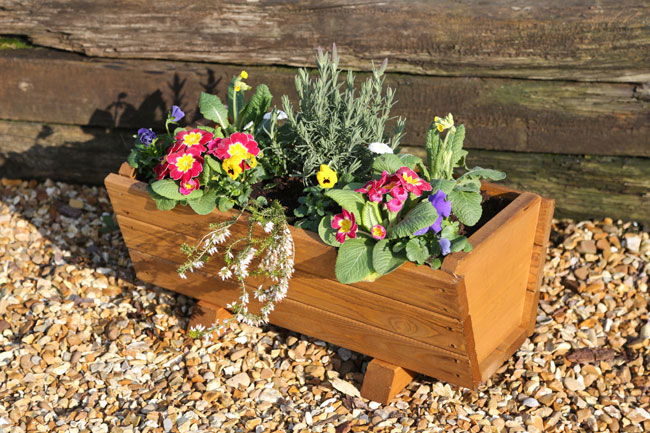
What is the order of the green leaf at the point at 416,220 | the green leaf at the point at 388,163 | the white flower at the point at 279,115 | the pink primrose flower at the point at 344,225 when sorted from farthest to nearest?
the white flower at the point at 279,115 < the green leaf at the point at 388,163 < the pink primrose flower at the point at 344,225 < the green leaf at the point at 416,220

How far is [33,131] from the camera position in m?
4.22

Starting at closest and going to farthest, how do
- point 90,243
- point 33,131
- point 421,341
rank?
1. point 421,341
2. point 90,243
3. point 33,131

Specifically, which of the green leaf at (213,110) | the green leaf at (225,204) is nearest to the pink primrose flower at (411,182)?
the green leaf at (225,204)

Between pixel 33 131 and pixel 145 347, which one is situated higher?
pixel 33 131

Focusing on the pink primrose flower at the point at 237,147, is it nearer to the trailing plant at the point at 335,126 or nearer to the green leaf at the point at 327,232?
the trailing plant at the point at 335,126

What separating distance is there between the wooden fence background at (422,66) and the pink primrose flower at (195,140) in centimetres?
86


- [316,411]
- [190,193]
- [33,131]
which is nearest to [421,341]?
[316,411]

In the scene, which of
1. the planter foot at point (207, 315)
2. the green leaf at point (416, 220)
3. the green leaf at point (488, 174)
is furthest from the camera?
the planter foot at point (207, 315)

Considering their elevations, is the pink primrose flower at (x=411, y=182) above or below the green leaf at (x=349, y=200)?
above

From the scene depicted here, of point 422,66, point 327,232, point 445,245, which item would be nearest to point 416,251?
point 445,245

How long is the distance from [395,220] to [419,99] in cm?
114

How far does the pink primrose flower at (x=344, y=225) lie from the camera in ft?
8.41

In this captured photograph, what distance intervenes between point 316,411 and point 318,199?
77 centimetres

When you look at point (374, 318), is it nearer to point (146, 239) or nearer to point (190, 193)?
point (190, 193)
